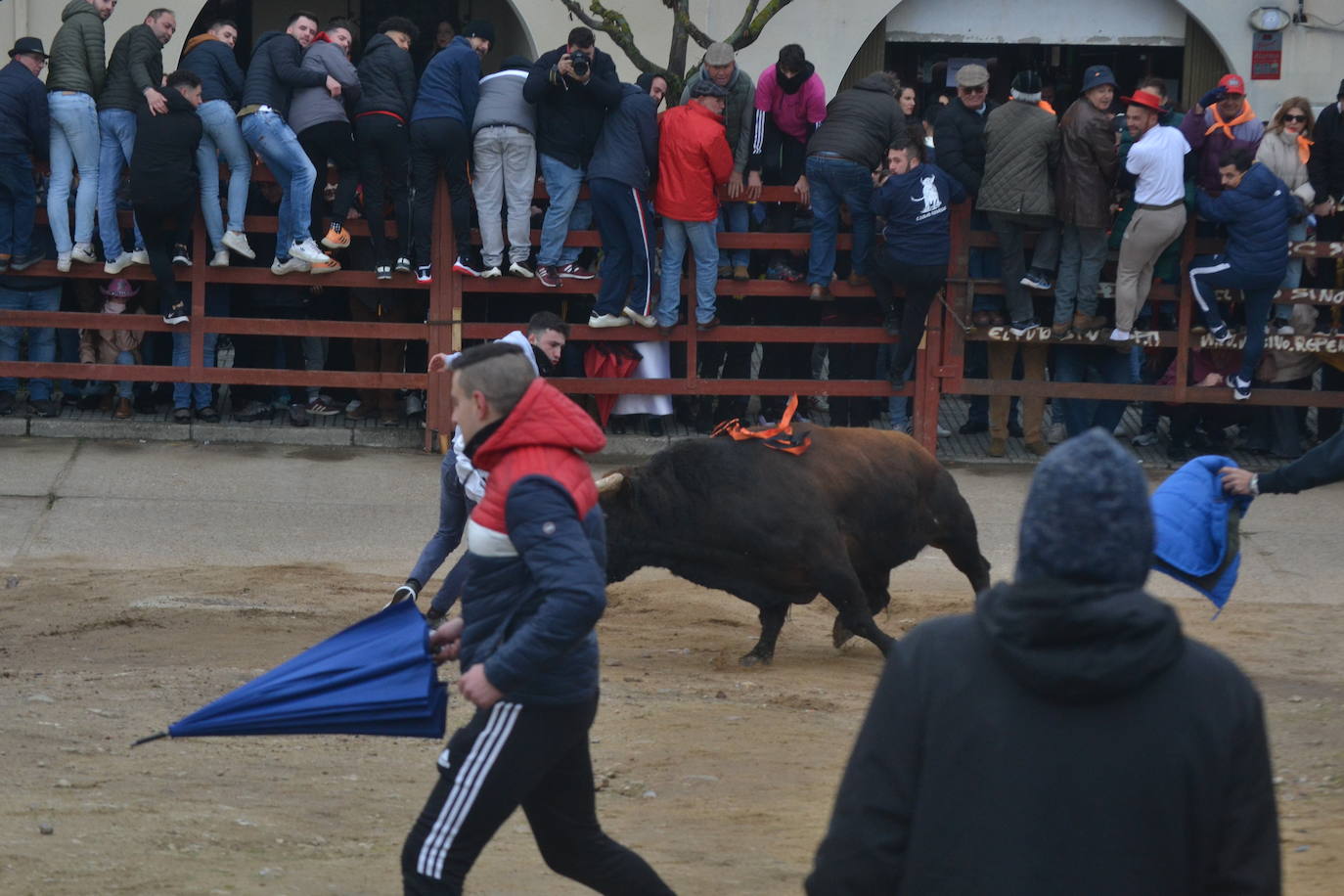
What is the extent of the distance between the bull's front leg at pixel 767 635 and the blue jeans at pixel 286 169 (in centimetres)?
499

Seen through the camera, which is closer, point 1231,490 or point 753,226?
point 1231,490

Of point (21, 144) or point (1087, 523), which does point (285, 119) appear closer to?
point (21, 144)

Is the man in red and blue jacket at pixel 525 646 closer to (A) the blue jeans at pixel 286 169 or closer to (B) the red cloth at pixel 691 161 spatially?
(B) the red cloth at pixel 691 161

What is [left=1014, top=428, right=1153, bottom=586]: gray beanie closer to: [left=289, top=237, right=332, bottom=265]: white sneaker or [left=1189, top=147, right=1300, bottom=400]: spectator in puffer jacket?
[left=1189, top=147, right=1300, bottom=400]: spectator in puffer jacket

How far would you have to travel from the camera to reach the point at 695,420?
13047 millimetres

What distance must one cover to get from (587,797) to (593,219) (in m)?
8.11

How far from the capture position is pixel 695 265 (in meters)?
12.2

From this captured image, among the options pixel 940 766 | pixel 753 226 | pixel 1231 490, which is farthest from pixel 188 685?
pixel 753 226

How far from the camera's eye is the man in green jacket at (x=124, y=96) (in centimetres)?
1153

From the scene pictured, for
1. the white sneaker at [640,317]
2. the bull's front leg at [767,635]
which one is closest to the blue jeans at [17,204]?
the white sneaker at [640,317]

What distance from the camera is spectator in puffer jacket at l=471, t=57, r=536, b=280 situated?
38.4 feet

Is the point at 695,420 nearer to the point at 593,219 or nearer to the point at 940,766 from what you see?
the point at 593,219

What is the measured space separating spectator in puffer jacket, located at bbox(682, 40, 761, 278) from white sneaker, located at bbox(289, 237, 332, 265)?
275 cm

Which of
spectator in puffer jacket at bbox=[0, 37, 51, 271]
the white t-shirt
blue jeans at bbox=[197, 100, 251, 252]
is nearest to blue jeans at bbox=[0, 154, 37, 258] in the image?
spectator in puffer jacket at bbox=[0, 37, 51, 271]
